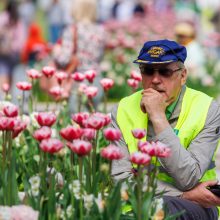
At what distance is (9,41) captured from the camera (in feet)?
38.5

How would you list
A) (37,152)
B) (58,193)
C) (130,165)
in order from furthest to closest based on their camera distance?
(37,152) < (130,165) < (58,193)

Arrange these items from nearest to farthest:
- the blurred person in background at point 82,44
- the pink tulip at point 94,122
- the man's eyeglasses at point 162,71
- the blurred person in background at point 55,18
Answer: the pink tulip at point 94,122 < the man's eyeglasses at point 162,71 < the blurred person in background at point 82,44 < the blurred person in background at point 55,18

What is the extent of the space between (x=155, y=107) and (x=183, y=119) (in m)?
0.20

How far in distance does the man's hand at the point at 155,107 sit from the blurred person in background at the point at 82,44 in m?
3.50

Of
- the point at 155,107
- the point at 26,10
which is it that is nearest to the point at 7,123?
the point at 155,107

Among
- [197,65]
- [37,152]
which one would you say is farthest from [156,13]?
[37,152]

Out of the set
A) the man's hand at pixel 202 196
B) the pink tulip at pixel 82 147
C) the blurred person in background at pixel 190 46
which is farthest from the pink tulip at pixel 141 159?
the blurred person in background at pixel 190 46

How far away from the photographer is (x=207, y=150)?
4.36 m

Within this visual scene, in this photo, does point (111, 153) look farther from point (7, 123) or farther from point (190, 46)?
point (190, 46)

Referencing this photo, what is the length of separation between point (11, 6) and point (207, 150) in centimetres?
792

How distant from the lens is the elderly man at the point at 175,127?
167 inches

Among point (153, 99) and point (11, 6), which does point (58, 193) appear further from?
point (11, 6)

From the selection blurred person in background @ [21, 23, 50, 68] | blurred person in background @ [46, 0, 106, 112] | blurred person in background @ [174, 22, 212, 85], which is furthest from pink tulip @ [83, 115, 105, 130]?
blurred person in background @ [21, 23, 50, 68]

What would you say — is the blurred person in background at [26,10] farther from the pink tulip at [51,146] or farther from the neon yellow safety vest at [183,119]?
the pink tulip at [51,146]
